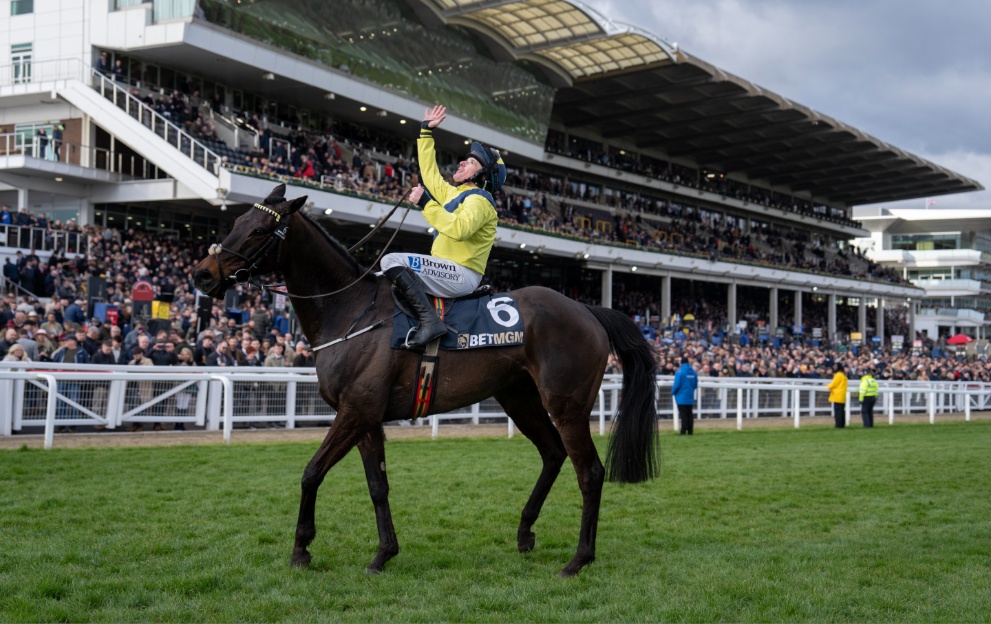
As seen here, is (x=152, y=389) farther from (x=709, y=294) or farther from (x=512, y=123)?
(x=709, y=294)

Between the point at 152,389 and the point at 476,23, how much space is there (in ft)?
83.4

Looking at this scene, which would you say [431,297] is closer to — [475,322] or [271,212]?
[475,322]

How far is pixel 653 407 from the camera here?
5.89m

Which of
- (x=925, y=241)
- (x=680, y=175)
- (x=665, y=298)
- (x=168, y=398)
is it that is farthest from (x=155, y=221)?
(x=925, y=241)

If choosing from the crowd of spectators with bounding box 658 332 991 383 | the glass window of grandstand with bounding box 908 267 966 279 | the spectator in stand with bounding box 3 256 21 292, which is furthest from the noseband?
the glass window of grandstand with bounding box 908 267 966 279

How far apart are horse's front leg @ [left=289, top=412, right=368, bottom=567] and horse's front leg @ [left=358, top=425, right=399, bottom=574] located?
0.18 metres

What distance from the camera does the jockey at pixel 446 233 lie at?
5.19m

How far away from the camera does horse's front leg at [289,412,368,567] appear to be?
16.1ft

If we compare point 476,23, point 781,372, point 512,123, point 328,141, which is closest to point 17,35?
point 328,141

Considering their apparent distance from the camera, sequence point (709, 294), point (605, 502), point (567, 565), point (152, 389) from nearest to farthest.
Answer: point (567, 565) < point (605, 502) < point (152, 389) < point (709, 294)

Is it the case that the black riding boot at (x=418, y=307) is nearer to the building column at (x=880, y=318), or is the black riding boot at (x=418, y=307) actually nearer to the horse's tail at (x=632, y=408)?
the horse's tail at (x=632, y=408)

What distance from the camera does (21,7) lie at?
2769 cm

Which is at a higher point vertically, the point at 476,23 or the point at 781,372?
A: the point at 476,23

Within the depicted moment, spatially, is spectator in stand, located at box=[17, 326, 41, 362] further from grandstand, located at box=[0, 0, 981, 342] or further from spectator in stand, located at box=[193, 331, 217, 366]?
grandstand, located at box=[0, 0, 981, 342]
